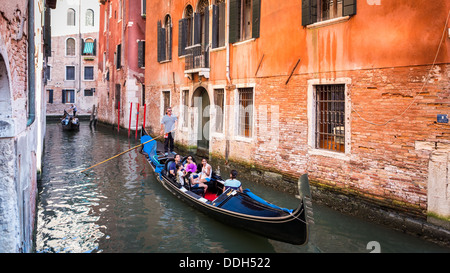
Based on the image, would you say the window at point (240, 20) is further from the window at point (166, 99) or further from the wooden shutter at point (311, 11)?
the window at point (166, 99)

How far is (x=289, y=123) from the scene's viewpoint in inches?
313

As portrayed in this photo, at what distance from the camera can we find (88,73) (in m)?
31.1

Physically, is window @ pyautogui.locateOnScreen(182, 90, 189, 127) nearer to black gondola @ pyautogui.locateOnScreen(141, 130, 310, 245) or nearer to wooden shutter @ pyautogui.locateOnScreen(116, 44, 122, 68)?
black gondola @ pyautogui.locateOnScreen(141, 130, 310, 245)

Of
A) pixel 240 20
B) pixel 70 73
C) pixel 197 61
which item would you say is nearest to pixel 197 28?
pixel 197 61

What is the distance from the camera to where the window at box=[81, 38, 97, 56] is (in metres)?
30.5

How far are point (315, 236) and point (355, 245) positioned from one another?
57 cm

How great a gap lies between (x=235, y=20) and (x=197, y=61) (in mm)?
2259

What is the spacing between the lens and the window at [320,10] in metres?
7.02

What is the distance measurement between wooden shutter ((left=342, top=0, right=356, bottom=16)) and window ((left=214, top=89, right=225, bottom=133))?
4683 mm

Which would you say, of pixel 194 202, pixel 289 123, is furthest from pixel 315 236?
pixel 289 123

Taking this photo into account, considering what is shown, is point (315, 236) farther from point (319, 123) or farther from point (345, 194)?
point (319, 123)

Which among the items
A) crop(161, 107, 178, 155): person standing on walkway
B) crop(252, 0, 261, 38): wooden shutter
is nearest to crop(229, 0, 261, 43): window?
crop(252, 0, 261, 38): wooden shutter

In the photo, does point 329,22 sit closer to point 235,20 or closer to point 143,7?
point 235,20

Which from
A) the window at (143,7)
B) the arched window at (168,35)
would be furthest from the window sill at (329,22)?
the window at (143,7)
